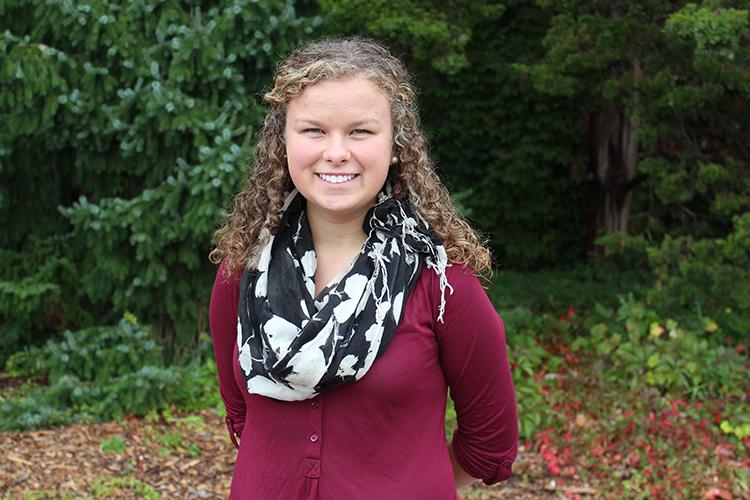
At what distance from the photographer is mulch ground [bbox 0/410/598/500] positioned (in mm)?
4082

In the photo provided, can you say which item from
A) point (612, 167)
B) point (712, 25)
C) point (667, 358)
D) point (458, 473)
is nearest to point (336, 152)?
point (458, 473)

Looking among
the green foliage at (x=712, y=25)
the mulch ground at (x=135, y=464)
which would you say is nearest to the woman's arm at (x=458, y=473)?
the mulch ground at (x=135, y=464)

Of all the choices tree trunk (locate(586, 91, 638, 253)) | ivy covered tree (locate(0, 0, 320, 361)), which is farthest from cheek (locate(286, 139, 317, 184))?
tree trunk (locate(586, 91, 638, 253))

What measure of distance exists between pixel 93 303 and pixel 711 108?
4.09 m

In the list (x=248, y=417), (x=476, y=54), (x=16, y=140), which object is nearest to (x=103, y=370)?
(x=16, y=140)

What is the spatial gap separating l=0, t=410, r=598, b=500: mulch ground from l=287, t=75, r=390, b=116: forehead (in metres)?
2.89

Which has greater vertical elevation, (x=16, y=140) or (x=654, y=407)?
(x=16, y=140)

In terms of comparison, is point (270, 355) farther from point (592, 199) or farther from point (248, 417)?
point (592, 199)

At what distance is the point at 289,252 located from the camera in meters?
1.88

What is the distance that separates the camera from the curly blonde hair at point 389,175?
5.72 feet

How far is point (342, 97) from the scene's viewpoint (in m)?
1.71

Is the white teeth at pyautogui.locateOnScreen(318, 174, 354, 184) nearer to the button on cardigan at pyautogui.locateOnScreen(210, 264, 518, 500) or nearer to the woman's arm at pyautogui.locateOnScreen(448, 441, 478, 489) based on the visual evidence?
the button on cardigan at pyautogui.locateOnScreen(210, 264, 518, 500)

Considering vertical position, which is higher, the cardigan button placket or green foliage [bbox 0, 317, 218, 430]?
the cardigan button placket

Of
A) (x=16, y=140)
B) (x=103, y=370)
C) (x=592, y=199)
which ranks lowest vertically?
(x=103, y=370)
